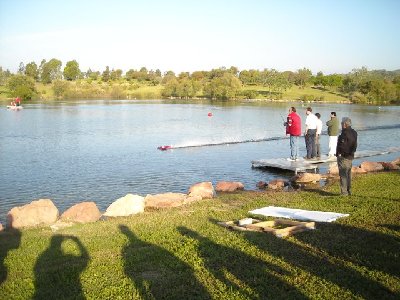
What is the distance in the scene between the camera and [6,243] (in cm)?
1079

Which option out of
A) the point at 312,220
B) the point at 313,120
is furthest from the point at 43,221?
the point at 313,120

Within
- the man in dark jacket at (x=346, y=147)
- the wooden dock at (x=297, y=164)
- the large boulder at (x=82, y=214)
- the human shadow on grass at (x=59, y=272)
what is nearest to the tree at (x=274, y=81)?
the wooden dock at (x=297, y=164)

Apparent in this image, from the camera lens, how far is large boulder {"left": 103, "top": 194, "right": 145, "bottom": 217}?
47.0 ft

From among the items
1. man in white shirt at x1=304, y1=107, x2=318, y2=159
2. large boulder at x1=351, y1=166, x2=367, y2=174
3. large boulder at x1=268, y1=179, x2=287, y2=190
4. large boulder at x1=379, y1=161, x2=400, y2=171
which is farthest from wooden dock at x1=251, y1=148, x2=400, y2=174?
large boulder at x1=379, y1=161, x2=400, y2=171

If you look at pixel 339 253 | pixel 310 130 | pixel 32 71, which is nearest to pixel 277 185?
pixel 310 130

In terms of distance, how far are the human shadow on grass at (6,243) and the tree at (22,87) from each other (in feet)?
402

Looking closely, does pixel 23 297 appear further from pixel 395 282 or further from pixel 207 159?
pixel 207 159

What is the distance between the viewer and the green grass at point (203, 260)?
23.5ft

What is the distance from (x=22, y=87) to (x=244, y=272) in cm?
13051

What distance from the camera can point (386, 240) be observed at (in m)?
9.20

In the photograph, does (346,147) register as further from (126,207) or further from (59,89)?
(59,89)

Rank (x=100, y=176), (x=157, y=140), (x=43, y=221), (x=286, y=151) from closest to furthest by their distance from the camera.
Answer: (x=43, y=221) → (x=100, y=176) → (x=286, y=151) → (x=157, y=140)

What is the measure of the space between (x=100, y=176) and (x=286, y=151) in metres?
15.5

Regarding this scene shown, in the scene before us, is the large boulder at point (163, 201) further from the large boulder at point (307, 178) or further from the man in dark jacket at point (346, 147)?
the large boulder at point (307, 178)
